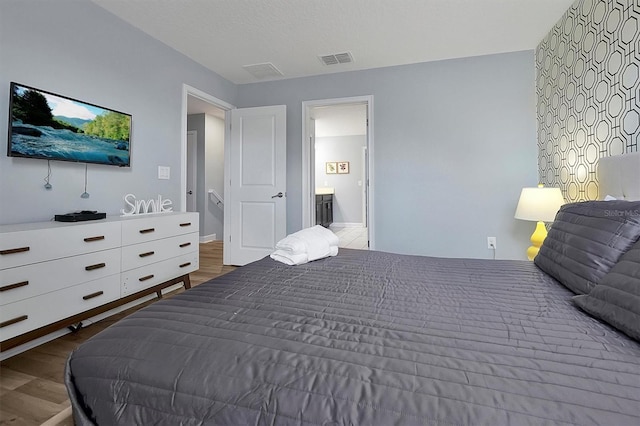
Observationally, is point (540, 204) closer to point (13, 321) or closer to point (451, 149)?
point (451, 149)

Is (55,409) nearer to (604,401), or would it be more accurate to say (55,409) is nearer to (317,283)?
(317,283)

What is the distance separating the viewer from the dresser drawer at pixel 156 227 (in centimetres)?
228

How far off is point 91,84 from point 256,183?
6.72 ft

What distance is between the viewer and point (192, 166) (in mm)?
5879

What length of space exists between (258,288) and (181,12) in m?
2.57

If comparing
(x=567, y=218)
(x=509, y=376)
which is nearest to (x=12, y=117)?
(x=509, y=376)

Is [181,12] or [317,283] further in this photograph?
[181,12]

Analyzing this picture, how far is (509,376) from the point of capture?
665mm

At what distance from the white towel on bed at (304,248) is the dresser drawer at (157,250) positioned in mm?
1242

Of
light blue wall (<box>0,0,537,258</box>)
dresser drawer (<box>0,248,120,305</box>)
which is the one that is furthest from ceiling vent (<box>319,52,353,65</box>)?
dresser drawer (<box>0,248,120,305</box>)

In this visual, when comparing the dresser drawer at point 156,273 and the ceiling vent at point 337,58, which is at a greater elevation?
the ceiling vent at point 337,58

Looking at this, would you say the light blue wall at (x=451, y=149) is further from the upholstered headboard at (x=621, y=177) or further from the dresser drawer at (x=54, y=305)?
the dresser drawer at (x=54, y=305)

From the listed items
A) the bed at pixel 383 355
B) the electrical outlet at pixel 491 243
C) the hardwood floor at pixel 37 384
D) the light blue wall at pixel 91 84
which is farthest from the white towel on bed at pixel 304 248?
the electrical outlet at pixel 491 243

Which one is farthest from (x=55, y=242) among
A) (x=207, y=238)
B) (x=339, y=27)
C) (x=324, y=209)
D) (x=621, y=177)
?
(x=324, y=209)
